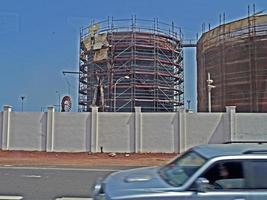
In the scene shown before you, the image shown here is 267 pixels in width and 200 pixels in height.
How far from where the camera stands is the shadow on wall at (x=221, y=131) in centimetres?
2547

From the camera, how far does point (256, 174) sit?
443cm

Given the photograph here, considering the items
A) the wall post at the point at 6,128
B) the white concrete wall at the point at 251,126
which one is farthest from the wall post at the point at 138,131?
the wall post at the point at 6,128

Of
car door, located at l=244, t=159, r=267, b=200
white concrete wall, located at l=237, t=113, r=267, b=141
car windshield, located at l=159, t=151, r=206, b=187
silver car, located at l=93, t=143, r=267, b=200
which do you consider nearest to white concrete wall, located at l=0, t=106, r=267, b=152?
white concrete wall, located at l=237, t=113, r=267, b=141

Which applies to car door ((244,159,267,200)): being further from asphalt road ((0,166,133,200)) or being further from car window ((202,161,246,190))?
asphalt road ((0,166,133,200))

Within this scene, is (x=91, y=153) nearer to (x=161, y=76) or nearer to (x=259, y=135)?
(x=259, y=135)

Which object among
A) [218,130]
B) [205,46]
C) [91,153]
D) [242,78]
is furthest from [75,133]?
[205,46]

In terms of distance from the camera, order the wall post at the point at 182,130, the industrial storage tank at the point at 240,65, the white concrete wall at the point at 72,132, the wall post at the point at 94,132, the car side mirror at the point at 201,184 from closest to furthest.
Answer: the car side mirror at the point at 201,184 → the wall post at the point at 182,130 → the wall post at the point at 94,132 → the white concrete wall at the point at 72,132 → the industrial storage tank at the point at 240,65

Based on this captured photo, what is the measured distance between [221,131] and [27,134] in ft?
39.9

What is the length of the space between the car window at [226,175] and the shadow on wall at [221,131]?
70.3 feet

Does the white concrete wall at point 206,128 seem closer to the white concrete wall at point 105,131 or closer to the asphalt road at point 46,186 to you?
the white concrete wall at point 105,131

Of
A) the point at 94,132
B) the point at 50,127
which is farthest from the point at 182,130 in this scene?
the point at 50,127

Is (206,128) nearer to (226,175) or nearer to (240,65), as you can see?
(240,65)

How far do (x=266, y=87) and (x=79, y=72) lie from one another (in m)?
21.7

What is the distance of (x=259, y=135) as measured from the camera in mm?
25406
